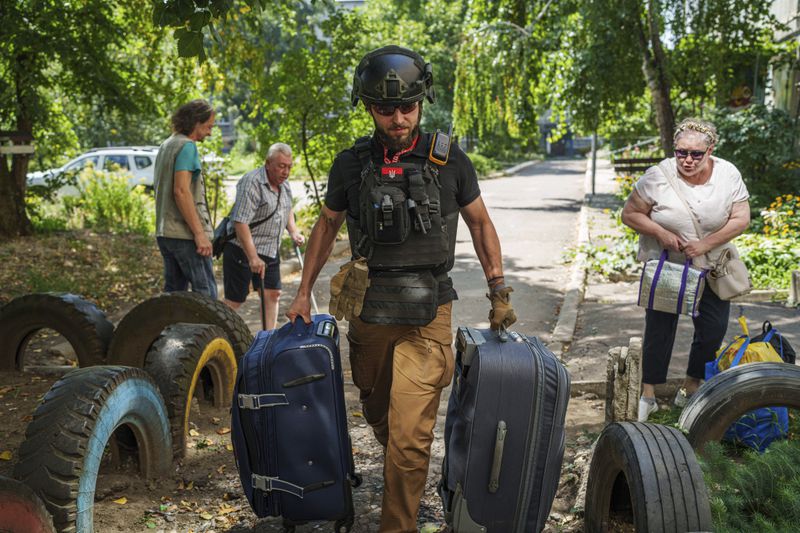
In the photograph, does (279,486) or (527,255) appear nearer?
(279,486)

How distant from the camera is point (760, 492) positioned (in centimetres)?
304

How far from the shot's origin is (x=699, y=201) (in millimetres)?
4715

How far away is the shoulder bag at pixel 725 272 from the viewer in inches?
186

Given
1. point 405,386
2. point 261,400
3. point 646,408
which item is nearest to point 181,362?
point 261,400

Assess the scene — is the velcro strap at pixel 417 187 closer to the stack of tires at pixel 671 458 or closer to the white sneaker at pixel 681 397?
the stack of tires at pixel 671 458

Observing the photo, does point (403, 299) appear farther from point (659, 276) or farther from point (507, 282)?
point (507, 282)

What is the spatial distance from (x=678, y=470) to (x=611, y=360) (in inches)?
46.7

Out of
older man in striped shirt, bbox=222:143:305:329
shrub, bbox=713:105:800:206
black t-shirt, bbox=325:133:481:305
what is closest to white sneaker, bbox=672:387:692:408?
black t-shirt, bbox=325:133:481:305

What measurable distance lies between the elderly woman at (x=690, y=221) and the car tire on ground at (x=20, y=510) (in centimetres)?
337

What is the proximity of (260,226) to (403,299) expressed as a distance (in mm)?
3122

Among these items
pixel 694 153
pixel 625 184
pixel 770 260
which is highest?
pixel 694 153

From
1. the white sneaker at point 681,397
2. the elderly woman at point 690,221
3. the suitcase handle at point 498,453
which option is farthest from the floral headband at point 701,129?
the suitcase handle at point 498,453

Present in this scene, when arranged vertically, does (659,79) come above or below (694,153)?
above

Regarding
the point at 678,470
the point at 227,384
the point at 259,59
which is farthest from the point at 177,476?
the point at 259,59
